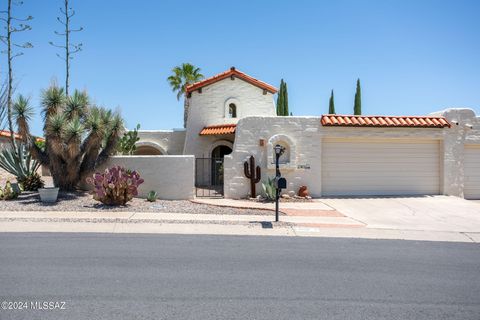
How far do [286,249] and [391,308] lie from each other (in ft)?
10.3

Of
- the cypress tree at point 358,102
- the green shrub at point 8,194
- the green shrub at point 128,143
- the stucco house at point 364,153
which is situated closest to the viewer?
the green shrub at point 8,194

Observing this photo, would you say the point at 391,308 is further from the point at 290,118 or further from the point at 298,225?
the point at 290,118

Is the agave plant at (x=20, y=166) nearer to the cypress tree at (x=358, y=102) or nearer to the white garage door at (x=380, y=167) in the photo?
the white garage door at (x=380, y=167)

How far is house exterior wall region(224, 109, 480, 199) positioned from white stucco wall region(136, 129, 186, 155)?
308 inches

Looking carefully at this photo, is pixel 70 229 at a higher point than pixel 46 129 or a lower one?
lower

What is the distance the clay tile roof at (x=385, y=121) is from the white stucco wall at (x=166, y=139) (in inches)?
380

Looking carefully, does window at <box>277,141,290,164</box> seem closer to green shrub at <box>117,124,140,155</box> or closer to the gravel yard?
the gravel yard

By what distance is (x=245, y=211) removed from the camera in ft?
41.4

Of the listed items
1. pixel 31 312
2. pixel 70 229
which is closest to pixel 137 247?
pixel 70 229

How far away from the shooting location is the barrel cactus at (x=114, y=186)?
1235cm

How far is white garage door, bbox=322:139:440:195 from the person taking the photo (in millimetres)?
16047

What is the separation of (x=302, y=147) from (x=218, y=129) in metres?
5.56

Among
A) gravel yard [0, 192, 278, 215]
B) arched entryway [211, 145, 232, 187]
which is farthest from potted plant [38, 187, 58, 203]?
arched entryway [211, 145, 232, 187]

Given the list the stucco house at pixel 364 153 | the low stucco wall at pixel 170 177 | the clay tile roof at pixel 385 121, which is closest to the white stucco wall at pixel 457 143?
the stucco house at pixel 364 153
